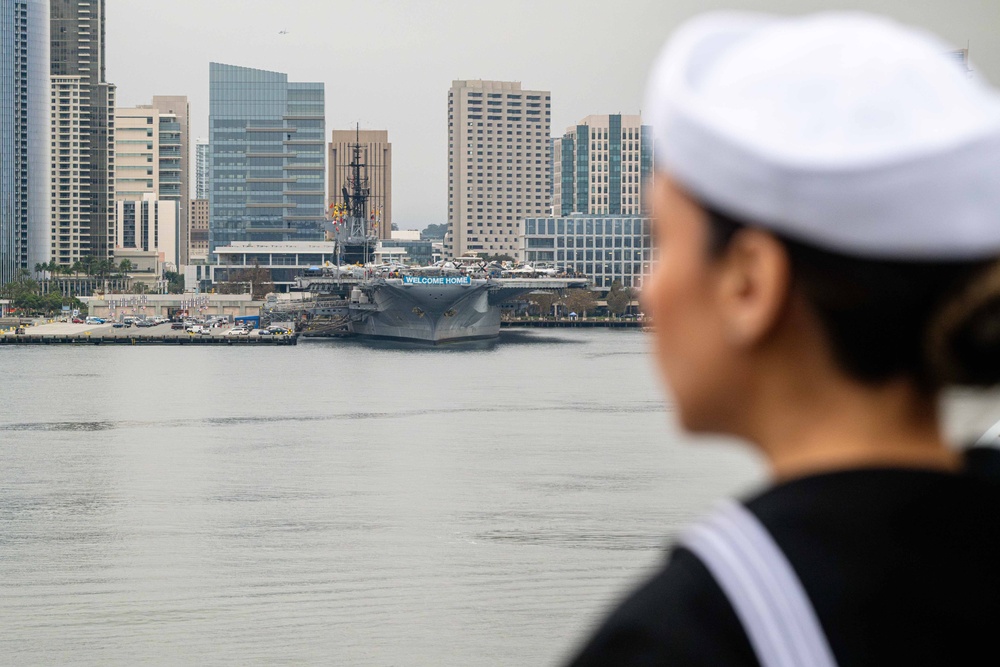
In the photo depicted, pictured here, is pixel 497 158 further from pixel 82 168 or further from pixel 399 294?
pixel 399 294

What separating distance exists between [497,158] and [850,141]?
169m

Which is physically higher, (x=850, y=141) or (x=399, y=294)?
(x=850, y=141)

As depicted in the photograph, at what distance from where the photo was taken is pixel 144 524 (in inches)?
934

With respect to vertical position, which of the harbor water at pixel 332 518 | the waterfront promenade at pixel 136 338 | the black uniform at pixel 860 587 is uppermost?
the black uniform at pixel 860 587

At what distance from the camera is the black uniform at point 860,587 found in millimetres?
863

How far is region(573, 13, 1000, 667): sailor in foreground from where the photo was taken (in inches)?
34.0

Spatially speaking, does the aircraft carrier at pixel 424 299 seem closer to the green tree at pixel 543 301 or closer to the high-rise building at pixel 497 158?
the green tree at pixel 543 301

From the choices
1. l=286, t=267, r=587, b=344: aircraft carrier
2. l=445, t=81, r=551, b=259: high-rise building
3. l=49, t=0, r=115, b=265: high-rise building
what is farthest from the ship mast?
l=445, t=81, r=551, b=259: high-rise building

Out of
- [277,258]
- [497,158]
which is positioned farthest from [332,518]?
[497,158]

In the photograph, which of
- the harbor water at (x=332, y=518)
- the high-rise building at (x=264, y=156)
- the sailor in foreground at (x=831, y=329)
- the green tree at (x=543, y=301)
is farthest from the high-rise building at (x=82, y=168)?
the sailor in foreground at (x=831, y=329)

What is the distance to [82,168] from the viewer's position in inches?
5896

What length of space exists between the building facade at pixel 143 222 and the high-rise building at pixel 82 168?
6.39 metres

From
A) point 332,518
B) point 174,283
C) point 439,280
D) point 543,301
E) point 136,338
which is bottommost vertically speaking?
point 332,518

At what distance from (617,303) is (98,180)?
7573 centimetres
